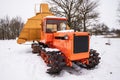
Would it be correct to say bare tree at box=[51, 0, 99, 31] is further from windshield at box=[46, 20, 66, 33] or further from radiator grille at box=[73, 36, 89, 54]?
radiator grille at box=[73, 36, 89, 54]

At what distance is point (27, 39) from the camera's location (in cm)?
1355

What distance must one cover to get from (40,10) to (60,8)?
8950 mm

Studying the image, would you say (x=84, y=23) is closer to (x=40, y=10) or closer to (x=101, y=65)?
(x=40, y=10)

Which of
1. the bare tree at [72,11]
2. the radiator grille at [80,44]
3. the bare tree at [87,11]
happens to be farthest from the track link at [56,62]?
the bare tree at [87,11]


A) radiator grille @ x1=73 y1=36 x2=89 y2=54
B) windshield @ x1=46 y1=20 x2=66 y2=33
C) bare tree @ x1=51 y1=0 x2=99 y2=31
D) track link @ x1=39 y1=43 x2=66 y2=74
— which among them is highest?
bare tree @ x1=51 y1=0 x2=99 y2=31

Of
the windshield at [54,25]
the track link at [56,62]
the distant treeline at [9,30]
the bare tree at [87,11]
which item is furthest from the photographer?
the distant treeline at [9,30]

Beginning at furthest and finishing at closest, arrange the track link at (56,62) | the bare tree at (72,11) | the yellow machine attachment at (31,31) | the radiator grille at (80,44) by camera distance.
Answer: the bare tree at (72,11) < the yellow machine attachment at (31,31) < the radiator grille at (80,44) < the track link at (56,62)

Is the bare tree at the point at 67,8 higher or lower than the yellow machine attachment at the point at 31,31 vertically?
higher

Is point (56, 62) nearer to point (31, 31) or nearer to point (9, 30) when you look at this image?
point (31, 31)

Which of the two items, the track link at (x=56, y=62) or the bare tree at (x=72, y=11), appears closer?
the track link at (x=56, y=62)

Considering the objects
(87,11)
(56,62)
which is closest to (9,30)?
(87,11)

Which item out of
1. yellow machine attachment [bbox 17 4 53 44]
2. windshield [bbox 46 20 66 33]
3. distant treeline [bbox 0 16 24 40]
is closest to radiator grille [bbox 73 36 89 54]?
windshield [bbox 46 20 66 33]

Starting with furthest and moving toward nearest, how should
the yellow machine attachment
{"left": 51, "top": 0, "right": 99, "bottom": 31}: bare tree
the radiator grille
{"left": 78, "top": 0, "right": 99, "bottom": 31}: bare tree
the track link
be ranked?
{"left": 78, "top": 0, "right": 99, "bottom": 31}: bare tree, {"left": 51, "top": 0, "right": 99, "bottom": 31}: bare tree, the yellow machine attachment, the radiator grille, the track link

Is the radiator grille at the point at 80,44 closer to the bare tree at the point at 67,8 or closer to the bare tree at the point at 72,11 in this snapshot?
the bare tree at the point at 72,11
